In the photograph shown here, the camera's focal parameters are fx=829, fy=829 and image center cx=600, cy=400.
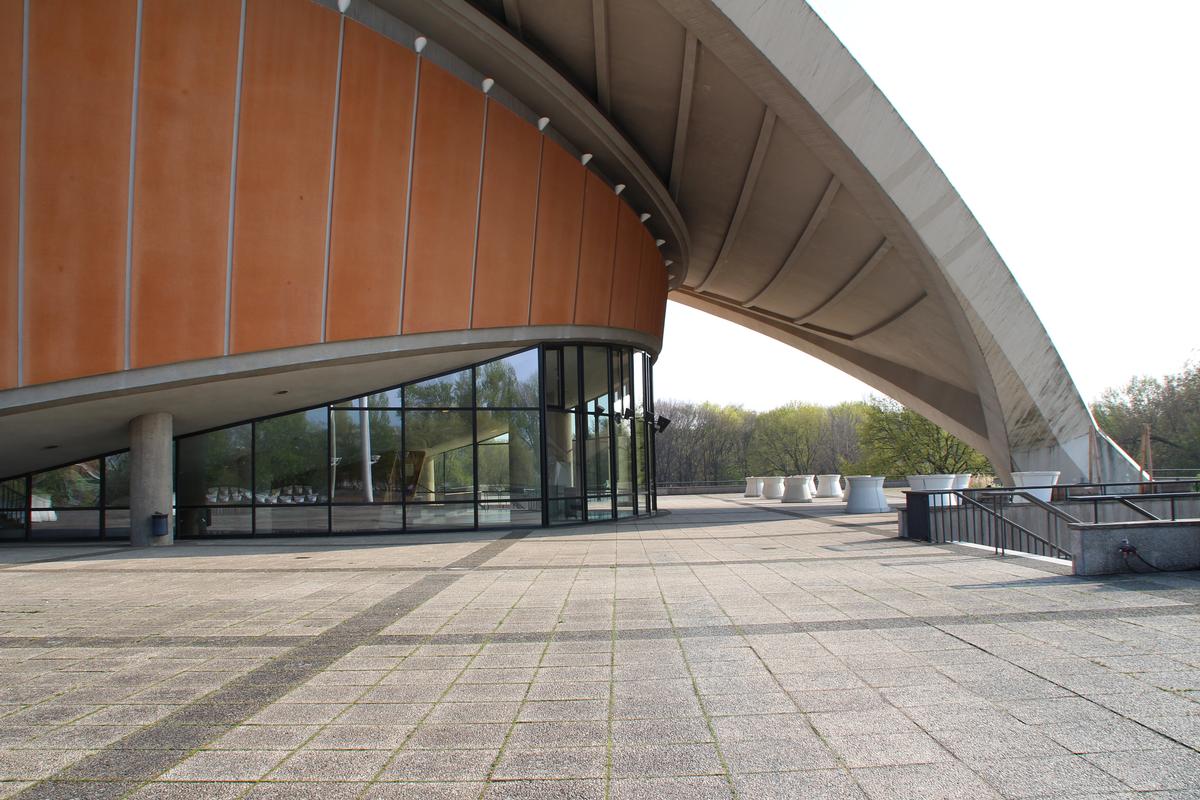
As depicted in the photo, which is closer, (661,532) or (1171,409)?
(661,532)

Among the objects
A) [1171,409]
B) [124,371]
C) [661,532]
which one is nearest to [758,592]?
[661,532]

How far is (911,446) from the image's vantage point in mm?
55281

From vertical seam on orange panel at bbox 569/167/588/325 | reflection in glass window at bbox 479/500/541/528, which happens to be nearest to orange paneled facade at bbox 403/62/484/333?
vertical seam on orange panel at bbox 569/167/588/325

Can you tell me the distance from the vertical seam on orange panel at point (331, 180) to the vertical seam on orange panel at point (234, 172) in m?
1.73

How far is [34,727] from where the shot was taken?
497 cm

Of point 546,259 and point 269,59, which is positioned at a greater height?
point 269,59

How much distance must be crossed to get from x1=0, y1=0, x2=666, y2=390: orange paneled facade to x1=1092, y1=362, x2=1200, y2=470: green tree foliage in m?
51.0

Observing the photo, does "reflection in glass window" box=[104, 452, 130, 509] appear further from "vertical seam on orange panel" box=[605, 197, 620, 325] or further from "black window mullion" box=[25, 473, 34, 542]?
"vertical seam on orange panel" box=[605, 197, 620, 325]

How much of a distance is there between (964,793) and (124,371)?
1637cm

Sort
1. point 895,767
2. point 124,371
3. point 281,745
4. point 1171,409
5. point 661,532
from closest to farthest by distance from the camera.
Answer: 1. point 895,767
2. point 281,745
3. point 124,371
4. point 661,532
5. point 1171,409

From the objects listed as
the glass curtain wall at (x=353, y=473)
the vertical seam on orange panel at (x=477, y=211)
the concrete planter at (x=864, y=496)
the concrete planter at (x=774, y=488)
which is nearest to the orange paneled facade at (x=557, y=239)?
the glass curtain wall at (x=353, y=473)

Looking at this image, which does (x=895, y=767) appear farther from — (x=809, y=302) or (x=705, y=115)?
(x=809, y=302)

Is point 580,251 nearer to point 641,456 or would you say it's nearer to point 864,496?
point 641,456

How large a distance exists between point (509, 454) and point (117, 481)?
9937 mm
